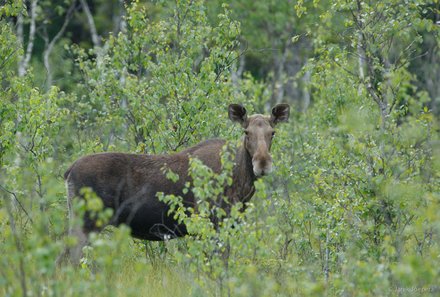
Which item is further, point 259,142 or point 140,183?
point 140,183

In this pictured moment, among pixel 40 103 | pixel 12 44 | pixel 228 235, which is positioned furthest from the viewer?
pixel 12 44

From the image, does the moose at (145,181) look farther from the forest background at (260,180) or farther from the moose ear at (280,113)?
the forest background at (260,180)

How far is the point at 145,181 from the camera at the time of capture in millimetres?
12320

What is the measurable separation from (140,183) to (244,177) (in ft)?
4.75

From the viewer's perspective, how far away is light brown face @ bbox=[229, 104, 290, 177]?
452 inches

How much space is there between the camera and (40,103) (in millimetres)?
13320

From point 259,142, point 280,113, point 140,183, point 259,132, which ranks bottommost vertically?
point 140,183

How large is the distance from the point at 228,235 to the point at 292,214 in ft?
11.2

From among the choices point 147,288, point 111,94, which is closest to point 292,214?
point 147,288

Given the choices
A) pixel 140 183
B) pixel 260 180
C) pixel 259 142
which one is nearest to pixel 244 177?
pixel 259 142

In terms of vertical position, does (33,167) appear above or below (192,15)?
below

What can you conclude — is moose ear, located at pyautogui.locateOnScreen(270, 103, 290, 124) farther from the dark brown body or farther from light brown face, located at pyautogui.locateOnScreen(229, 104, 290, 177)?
the dark brown body

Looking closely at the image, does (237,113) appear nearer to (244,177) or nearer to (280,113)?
(280,113)

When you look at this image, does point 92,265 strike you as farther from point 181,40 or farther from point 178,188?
point 181,40
